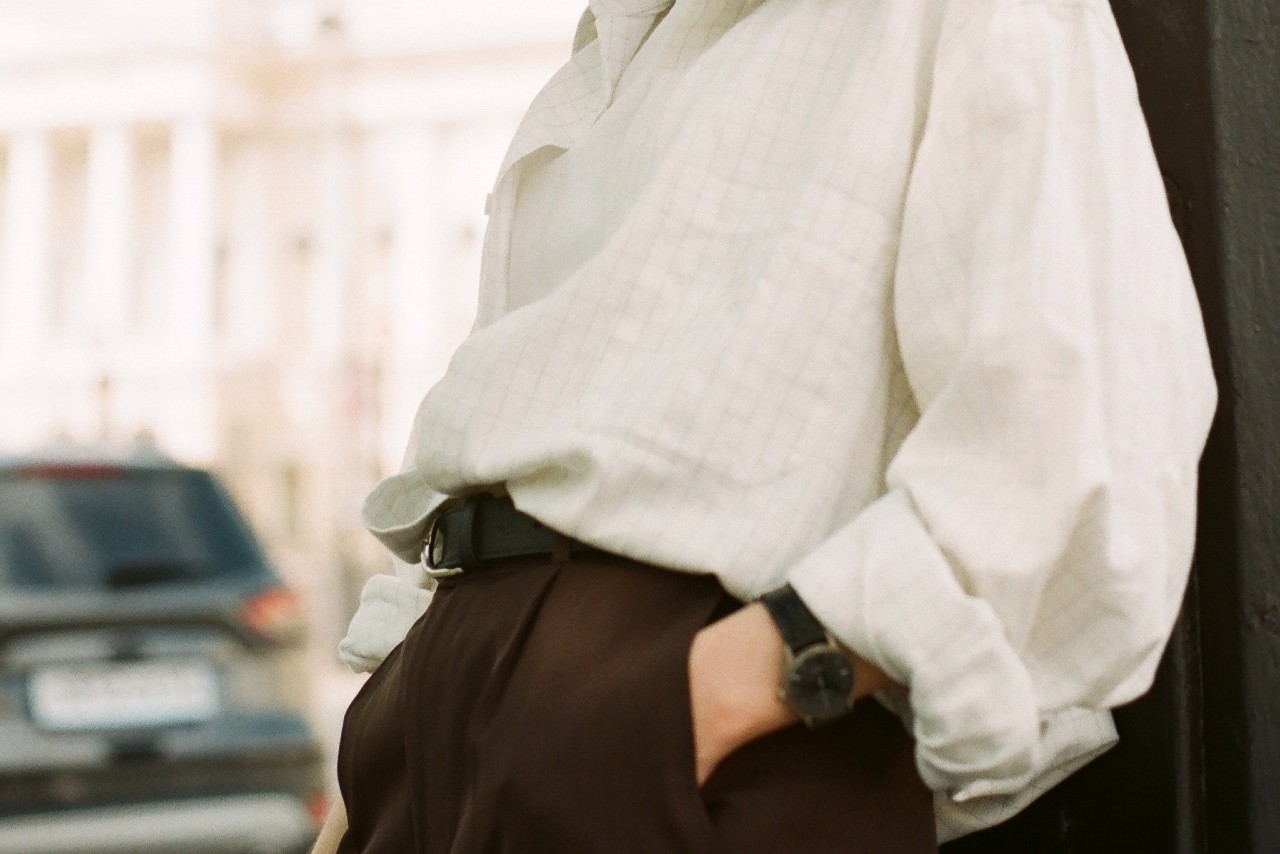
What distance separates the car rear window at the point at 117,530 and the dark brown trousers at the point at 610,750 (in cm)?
312

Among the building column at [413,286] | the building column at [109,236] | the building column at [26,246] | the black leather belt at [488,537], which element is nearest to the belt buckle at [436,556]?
the black leather belt at [488,537]

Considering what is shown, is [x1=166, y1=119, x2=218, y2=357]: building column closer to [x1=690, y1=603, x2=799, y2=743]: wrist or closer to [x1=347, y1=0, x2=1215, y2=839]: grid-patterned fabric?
[x1=347, y1=0, x2=1215, y2=839]: grid-patterned fabric

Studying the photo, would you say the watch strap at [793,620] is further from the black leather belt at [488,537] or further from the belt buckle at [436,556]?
the belt buckle at [436,556]

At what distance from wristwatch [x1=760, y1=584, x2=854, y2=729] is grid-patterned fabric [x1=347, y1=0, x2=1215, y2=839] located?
15mm

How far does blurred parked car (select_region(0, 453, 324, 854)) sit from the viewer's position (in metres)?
3.75

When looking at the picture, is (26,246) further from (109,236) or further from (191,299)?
(191,299)

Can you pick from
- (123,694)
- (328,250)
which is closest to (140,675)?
(123,694)

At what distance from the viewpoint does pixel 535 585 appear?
1.09 metres

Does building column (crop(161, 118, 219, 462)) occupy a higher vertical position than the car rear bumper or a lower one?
lower

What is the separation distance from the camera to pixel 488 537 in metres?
1.18

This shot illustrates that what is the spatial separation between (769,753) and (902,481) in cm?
18

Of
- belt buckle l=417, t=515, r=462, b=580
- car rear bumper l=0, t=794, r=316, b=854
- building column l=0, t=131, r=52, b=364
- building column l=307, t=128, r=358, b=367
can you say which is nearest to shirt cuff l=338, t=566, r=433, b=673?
belt buckle l=417, t=515, r=462, b=580

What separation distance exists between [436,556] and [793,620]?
42 centimetres

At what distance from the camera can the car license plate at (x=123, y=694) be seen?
3760mm
